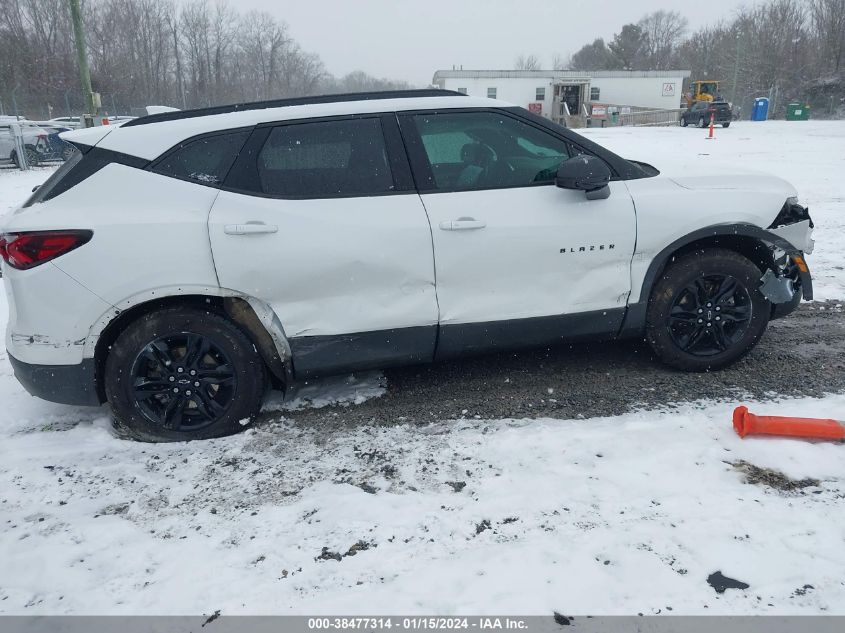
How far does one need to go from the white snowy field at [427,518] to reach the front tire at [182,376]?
14 centimetres

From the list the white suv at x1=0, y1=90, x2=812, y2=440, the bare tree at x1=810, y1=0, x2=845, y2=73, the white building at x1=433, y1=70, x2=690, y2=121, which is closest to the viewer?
the white suv at x1=0, y1=90, x2=812, y2=440

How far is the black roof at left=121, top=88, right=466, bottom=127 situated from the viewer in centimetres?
344

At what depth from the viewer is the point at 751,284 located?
374 centimetres

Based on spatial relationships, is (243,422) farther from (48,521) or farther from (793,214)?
(793,214)

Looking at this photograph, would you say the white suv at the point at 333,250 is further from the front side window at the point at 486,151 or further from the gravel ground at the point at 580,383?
the gravel ground at the point at 580,383

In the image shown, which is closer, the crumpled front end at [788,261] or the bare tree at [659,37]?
the crumpled front end at [788,261]

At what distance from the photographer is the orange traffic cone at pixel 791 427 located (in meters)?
3.04

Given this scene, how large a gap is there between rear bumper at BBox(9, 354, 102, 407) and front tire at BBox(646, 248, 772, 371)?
338 cm

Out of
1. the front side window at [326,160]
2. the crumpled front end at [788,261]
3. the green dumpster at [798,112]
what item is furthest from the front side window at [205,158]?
the green dumpster at [798,112]

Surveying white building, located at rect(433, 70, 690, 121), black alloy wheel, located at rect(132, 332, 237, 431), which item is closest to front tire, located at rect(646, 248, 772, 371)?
black alloy wheel, located at rect(132, 332, 237, 431)

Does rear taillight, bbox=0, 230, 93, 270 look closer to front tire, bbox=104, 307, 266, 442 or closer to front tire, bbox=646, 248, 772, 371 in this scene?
front tire, bbox=104, 307, 266, 442

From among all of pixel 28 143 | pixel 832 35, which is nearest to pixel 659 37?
pixel 832 35

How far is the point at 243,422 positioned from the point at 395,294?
3.84 feet

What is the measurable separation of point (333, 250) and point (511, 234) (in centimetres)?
103
